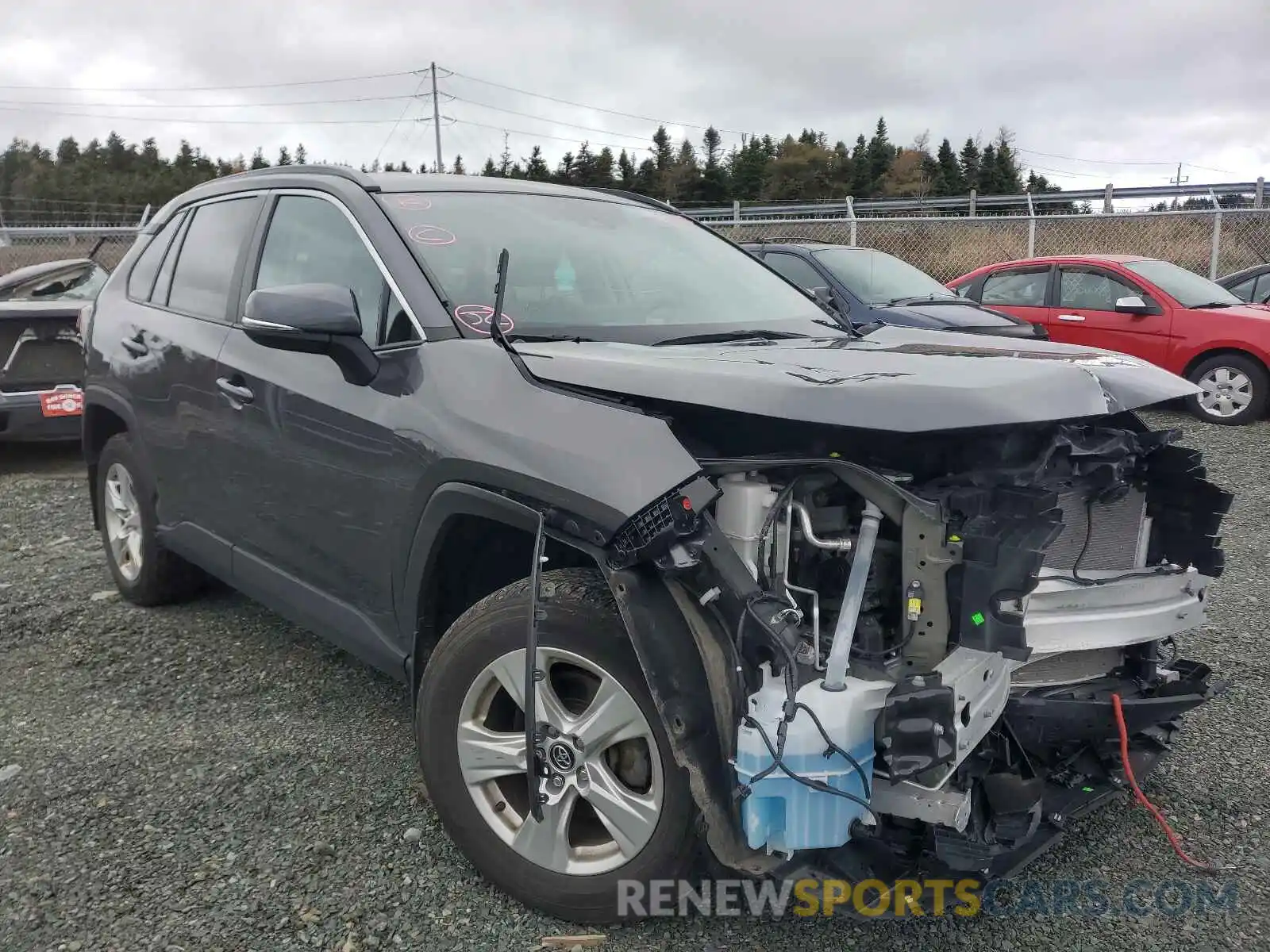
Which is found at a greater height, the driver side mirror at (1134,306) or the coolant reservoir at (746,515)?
the driver side mirror at (1134,306)

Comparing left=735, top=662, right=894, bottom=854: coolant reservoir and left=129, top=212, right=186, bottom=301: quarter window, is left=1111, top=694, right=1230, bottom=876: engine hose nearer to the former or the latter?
left=735, top=662, right=894, bottom=854: coolant reservoir

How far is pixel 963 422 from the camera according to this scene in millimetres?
1923

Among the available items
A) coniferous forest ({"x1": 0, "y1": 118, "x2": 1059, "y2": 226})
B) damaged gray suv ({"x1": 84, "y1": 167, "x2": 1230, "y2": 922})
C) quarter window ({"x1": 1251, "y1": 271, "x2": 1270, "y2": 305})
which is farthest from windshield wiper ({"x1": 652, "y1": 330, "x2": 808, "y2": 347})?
coniferous forest ({"x1": 0, "y1": 118, "x2": 1059, "y2": 226})

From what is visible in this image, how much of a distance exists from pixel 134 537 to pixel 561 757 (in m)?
2.98

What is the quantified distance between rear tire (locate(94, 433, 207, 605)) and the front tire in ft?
7.29

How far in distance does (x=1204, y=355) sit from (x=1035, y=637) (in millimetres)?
8095

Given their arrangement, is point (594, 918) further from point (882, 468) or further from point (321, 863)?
point (882, 468)

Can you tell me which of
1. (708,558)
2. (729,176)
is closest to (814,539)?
(708,558)

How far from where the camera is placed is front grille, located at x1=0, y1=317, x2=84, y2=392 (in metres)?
6.99

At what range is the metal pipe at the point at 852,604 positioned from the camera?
75.9 inches

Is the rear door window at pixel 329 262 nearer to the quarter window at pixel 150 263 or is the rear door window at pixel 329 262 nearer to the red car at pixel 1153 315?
the quarter window at pixel 150 263

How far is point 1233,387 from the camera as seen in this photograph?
345 inches

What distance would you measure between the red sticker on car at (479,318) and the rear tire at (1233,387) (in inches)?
310

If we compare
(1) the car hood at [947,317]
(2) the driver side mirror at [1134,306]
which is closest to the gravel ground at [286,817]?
(1) the car hood at [947,317]
